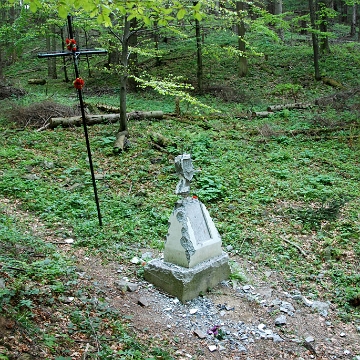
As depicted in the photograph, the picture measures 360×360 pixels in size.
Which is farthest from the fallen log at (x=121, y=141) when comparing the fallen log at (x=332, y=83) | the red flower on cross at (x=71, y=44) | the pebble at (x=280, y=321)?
the fallen log at (x=332, y=83)

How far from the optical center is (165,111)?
1652 cm

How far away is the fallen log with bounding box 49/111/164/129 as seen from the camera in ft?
44.3

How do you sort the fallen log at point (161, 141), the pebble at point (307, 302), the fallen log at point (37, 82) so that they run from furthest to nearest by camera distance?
the fallen log at point (37, 82) < the fallen log at point (161, 141) < the pebble at point (307, 302)

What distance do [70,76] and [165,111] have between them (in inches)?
478

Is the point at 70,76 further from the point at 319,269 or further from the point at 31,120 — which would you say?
the point at 319,269

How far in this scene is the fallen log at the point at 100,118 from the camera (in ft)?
44.3

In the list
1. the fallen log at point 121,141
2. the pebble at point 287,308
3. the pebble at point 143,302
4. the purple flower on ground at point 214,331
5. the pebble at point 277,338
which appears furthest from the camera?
the fallen log at point 121,141

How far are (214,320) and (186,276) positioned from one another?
0.71 meters

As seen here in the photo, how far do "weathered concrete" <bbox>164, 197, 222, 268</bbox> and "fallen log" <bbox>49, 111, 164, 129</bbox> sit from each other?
8.89 m

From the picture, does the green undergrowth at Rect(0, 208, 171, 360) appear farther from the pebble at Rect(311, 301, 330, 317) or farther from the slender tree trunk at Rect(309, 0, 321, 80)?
the slender tree trunk at Rect(309, 0, 321, 80)

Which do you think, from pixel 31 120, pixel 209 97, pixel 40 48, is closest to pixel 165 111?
pixel 209 97

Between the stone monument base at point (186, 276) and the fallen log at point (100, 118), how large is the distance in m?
8.82

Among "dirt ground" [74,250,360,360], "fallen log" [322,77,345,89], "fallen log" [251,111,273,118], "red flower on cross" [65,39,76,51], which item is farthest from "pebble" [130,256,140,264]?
"fallen log" [322,77,345,89]

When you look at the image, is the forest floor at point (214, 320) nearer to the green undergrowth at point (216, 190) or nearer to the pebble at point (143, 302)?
the pebble at point (143, 302)
